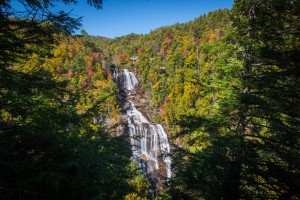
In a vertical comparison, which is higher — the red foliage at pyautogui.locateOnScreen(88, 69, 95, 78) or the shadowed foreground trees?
the red foliage at pyautogui.locateOnScreen(88, 69, 95, 78)

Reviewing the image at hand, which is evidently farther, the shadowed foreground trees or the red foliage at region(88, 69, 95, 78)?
the red foliage at region(88, 69, 95, 78)

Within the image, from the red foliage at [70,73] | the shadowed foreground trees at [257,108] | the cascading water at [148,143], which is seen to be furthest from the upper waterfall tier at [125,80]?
the shadowed foreground trees at [257,108]

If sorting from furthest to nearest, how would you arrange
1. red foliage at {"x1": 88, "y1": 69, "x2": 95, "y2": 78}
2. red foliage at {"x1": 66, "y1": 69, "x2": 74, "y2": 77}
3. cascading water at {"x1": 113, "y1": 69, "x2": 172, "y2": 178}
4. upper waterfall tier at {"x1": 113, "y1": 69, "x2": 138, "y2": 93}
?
upper waterfall tier at {"x1": 113, "y1": 69, "x2": 138, "y2": 93} → red foliage at {"x1": 88, "y1": 69, "x2": 95, "y2": 78} → red foliage at {"x1": 66, "y1": 69, "x2": 74, "y2": 77} → cascading water at {"x1": 113, "y1": 69, "x2": 172, "y2": 178}

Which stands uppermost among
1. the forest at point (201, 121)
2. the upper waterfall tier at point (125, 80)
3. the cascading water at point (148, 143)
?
the upper waterfall tier at point (125, 80)

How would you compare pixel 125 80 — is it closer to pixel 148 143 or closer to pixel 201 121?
pixel 148 143

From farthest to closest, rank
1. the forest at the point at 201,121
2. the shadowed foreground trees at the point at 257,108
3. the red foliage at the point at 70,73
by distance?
1. the red foliage at the point at 70,73
2. the shadowed foreground trees at the point at 257,108
3. the forest at the point at 201,121

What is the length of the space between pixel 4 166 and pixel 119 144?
411cm

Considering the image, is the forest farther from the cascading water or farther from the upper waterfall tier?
the upper waterfall tier

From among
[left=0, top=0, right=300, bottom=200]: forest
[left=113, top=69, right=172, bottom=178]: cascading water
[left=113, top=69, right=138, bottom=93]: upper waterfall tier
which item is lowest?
[left=113, top=69, right=172, bottom=178]: cascading water

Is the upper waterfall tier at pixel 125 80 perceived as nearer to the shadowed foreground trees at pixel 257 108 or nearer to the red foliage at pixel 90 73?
the red foliage at pixel 90 73

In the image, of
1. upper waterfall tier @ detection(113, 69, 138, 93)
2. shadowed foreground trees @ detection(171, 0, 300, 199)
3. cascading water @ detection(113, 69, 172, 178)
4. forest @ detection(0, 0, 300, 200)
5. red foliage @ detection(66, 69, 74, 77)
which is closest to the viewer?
forest @ detection(0, 0, 300, 200)

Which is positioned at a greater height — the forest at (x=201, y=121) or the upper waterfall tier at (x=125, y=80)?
the upper waterfall tier at (x=125, y=80)

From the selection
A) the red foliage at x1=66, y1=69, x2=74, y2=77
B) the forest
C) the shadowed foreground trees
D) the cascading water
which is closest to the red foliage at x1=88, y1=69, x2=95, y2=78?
the red foliage at x1=66, y1=69, x2=74, y2=77

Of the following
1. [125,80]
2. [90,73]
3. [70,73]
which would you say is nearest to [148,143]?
[90,73]
